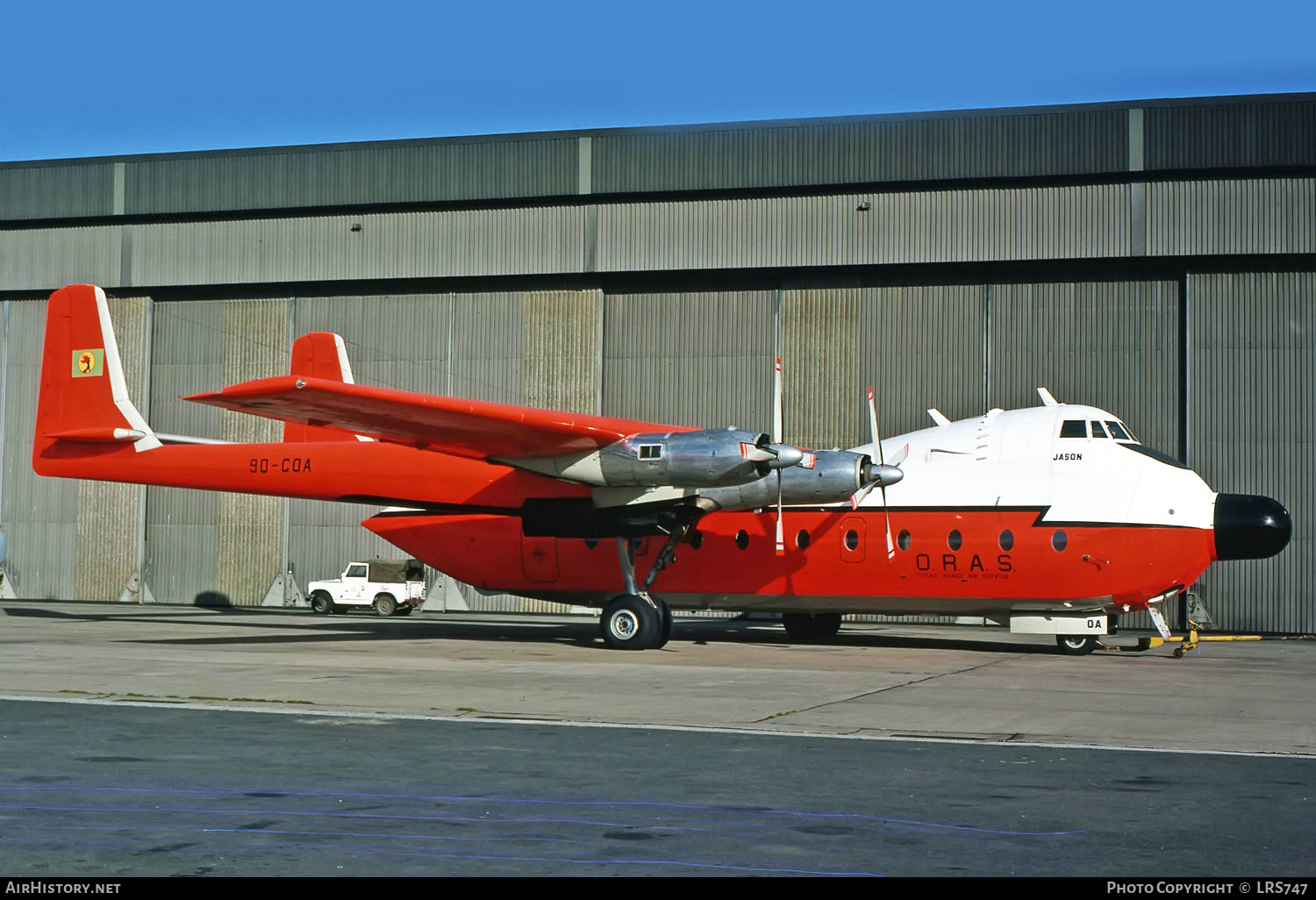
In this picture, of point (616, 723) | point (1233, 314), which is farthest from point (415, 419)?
point (1233, 314)

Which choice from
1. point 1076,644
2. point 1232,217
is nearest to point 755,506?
point 1076,644

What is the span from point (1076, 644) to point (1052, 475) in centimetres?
314

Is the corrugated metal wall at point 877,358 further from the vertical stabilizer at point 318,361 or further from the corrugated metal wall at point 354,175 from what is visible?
the vertical stabilizer at point 318,361

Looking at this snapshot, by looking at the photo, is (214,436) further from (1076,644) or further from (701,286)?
(1076,644)

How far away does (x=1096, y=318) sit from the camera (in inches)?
1430

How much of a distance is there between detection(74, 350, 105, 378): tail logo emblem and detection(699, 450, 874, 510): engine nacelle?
46.0ft

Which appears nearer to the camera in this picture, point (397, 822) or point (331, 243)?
point (397, 822)

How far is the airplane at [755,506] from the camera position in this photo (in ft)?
73.4

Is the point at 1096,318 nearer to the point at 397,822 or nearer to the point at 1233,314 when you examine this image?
the point at 1233,314

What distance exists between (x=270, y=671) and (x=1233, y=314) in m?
27.8

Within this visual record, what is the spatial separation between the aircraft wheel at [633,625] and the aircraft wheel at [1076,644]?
7.20 meters

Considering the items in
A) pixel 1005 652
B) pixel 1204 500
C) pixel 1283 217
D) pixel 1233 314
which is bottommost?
pixel 1005 652

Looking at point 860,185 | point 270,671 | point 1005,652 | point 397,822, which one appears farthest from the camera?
point 860,185

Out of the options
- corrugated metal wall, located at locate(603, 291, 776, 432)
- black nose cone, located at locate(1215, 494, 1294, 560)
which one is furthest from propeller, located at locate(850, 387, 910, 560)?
corrugated metal wall, located at locate(603, 291, 776, 432)
